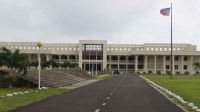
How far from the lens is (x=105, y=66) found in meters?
170

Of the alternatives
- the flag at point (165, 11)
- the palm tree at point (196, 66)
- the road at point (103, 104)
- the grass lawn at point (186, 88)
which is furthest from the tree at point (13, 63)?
the palm tree at point (196, 66)

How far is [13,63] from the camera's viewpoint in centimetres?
4778

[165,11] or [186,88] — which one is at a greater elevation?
[165,11]

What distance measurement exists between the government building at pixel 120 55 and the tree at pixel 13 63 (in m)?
116

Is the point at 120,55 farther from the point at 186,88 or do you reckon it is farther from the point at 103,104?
the point at 103,104

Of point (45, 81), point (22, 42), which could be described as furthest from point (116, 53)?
point (45, 81)

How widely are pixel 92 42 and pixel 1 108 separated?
14550 cm

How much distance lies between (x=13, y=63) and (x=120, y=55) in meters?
126

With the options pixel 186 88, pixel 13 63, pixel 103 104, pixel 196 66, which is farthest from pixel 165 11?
pixel 196 66

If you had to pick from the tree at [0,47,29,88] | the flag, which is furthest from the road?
the flag

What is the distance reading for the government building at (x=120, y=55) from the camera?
168m

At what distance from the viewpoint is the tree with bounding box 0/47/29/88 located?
47344 millimetres

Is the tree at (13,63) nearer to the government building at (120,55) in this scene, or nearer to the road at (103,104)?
the road at (103,104)


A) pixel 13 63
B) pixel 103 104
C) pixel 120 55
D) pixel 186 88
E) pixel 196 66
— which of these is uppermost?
pixel 120 55
